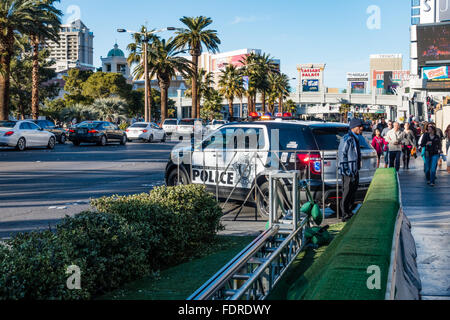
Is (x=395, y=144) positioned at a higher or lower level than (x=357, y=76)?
lower

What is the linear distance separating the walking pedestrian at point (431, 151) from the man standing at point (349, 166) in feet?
22.1

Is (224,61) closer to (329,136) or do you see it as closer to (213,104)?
(213,104)

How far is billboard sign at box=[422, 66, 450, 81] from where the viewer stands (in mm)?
44719

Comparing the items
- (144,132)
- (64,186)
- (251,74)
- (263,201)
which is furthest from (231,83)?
(263,201)

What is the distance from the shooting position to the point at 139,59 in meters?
58.8

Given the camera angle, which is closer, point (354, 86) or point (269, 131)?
point (269, 131)

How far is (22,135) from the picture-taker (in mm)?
28219

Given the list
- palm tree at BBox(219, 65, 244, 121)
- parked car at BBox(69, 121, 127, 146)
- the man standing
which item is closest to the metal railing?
the man standing

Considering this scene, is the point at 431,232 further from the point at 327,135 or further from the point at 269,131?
the point at 269,131

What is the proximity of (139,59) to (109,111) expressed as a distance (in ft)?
31.6

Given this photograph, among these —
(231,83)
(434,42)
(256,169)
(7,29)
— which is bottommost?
(256,169)

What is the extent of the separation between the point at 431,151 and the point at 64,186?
33.0 ft

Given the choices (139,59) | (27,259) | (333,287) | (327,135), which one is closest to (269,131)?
(327,135)

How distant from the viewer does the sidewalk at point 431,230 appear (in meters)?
5.77
